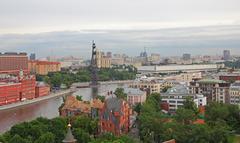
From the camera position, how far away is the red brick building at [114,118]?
563 inches

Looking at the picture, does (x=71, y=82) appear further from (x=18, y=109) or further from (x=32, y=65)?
(x=18, y=109)

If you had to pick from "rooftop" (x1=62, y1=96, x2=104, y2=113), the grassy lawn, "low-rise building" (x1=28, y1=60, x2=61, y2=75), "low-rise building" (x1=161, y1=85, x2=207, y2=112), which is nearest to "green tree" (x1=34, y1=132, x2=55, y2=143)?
the grassy lawn

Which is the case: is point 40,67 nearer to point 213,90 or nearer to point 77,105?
point 213,90

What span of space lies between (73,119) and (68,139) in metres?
6.90

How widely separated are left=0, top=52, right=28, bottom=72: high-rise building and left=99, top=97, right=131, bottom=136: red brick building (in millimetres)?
27935

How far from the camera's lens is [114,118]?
14.4 metres

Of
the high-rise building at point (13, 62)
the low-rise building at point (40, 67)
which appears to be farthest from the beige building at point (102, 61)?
the high-rise building at point (13, 62)

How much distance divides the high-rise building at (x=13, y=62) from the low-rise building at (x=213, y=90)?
23.6 m

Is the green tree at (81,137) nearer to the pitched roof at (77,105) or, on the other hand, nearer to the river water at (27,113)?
the pitched roof at (77,105)

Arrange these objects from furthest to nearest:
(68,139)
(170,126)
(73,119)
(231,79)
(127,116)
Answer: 1. (231,79)
2. (127,116)
3. (73,119)
4. (170,126)
5. (68,139)

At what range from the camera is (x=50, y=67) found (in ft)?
162

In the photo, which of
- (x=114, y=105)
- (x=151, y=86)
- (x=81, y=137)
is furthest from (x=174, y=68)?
(x=81, y=137)

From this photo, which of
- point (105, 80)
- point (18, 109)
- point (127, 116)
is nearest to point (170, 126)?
point (127, 116)

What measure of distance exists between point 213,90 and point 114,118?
28.1 feet
